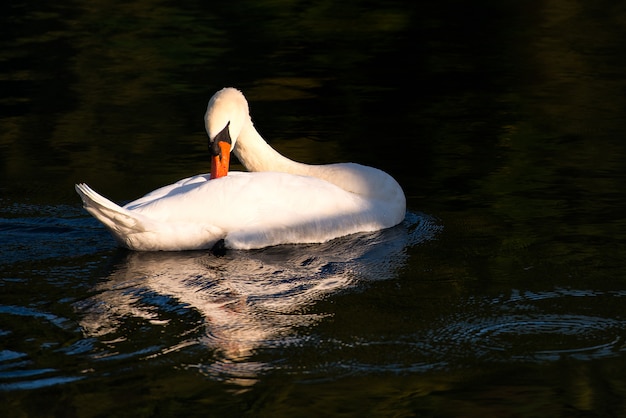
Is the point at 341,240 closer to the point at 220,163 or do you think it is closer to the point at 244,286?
the point at 220,163

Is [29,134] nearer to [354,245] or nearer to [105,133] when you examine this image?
[105,133]

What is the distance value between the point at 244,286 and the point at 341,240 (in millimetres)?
1430

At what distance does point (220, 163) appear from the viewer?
30.0 ft

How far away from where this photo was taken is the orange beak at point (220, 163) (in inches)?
358

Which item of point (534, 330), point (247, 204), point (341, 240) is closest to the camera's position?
point (534, 330)

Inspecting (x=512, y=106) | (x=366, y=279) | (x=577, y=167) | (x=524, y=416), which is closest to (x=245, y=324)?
(x=366, y=279)

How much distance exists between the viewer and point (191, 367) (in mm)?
6180

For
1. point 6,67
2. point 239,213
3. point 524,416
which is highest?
point 6,67

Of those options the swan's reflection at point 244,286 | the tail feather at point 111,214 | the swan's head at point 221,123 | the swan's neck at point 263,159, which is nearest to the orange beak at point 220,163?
the swan's head at point 221,123

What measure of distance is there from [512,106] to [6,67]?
706 cm

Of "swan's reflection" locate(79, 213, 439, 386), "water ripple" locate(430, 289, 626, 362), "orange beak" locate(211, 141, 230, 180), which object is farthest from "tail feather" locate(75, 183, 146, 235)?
"water ripple" locate(430, 289, 626, 362)

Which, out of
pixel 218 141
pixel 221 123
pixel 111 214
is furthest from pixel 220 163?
pixel 111 214

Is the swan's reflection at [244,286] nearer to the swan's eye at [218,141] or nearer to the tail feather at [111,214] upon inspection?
the tail feather at [111,214]

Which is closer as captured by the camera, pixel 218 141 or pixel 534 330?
pixel 534 330
